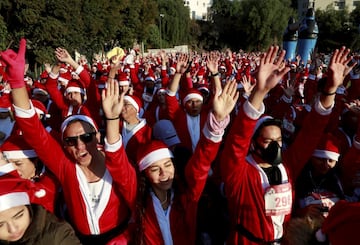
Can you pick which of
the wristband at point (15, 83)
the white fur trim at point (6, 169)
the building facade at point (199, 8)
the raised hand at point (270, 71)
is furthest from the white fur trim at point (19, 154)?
the building facade at point (199, 8)

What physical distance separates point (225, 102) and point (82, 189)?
1.35 metres

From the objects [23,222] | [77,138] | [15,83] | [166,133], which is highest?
[15,83]

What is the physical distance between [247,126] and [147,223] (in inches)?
45.0

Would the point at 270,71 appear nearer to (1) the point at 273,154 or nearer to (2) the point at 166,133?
(1) the point at 273,154

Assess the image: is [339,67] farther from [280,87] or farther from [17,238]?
[280,87]

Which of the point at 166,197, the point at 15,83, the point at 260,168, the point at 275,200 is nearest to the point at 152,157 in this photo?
the point at 166,197

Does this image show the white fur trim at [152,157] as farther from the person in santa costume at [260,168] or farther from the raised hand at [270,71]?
the raised hand at [270,71]

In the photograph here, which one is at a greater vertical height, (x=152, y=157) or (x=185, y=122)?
(x=152, y=157)

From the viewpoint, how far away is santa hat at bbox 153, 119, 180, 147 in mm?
4239

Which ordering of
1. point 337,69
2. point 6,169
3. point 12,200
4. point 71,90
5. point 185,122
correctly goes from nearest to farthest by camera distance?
point 12,200 < point 6,169 < point 337,69 < point 185,122 < point 71,90

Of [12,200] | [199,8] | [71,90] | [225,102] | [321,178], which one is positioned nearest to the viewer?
[12,200]

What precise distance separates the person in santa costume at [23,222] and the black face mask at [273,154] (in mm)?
1556

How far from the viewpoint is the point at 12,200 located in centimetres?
202

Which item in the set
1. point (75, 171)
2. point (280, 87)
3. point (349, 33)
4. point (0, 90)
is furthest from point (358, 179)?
point (349, 33)
